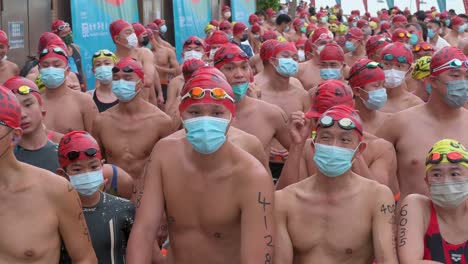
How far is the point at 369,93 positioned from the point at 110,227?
2865mm

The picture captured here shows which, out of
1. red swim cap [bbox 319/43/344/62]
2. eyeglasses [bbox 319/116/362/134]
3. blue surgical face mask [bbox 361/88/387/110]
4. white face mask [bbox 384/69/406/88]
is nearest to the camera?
eyeglasses [bbox 319/116/362/134]

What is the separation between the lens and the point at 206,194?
3838mm

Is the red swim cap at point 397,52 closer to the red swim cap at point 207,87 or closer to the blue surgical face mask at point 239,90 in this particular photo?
the blue surgical face mask at point 239,90

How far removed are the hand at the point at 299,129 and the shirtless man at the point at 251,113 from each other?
1.04 metres

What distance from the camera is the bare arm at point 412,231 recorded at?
3943 mm

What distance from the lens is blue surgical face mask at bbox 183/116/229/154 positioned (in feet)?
12.0

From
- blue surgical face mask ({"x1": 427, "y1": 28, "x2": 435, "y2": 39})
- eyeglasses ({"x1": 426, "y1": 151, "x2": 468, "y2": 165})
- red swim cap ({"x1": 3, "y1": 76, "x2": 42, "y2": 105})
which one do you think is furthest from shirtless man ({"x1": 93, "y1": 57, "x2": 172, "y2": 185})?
blue surgical face mask ({"x1": 427, "y1": 28, "x2": 435, "y2": 39})

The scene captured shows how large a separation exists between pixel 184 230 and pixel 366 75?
9.80ft

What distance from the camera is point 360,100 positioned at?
20.6ft

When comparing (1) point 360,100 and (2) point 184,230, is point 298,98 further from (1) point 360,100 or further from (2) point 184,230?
(2) point 184,230

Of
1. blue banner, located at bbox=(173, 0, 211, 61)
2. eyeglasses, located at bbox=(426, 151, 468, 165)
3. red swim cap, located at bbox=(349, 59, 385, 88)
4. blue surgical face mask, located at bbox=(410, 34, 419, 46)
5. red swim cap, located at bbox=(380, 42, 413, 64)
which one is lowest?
eyeglasses, located at bbox=(426, 151, 468, 165)

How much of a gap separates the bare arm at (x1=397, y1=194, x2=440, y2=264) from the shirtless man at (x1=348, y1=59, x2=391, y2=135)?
1921mm

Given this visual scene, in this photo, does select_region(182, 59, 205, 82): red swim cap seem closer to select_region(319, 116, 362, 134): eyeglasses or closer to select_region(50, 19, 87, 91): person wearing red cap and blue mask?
select_region(50, 19, 87, 91): person wearing red cap and blue mask

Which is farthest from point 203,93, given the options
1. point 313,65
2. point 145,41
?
point 145,41
